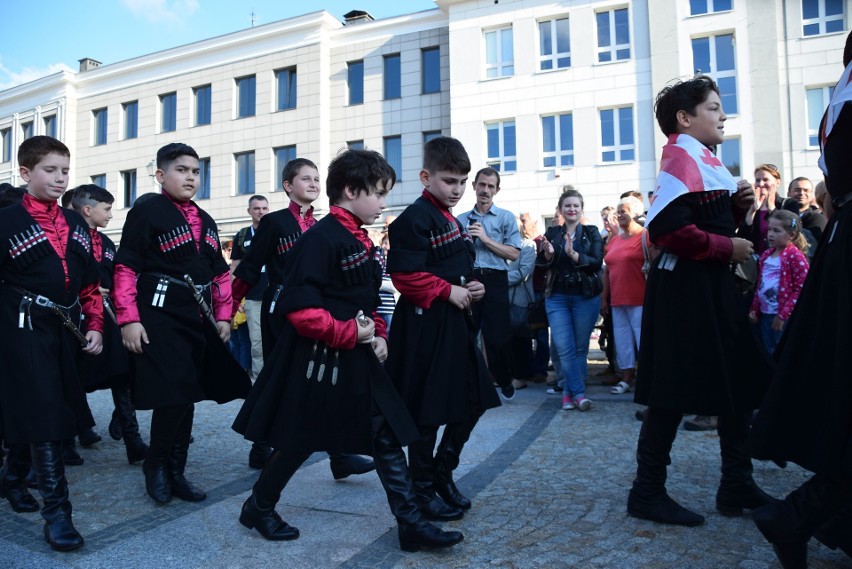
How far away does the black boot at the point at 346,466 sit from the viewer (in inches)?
171

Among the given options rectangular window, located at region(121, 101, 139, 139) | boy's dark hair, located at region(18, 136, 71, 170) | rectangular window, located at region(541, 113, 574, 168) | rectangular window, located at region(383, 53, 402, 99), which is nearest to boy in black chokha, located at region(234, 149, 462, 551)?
boy's dark hair, located at region(18, 136, 71, 170)

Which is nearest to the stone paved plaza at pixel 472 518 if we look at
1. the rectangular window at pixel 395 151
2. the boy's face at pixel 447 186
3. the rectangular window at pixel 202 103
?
the boy's face at pixel 447 186

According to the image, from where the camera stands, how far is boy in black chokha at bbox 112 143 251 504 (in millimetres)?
3916

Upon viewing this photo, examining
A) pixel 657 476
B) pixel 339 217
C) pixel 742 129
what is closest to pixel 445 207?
pixel 339 217

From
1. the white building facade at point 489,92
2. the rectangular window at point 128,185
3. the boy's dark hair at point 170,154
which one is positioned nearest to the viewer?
the boy's dark hair at point 170,154

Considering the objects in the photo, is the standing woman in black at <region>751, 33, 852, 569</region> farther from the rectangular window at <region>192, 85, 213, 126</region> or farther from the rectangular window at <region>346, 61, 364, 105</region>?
the rectangular window at <region>192, 85, 213, 126</region>

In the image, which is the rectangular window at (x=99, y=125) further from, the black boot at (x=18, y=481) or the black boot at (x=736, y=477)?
the black boot at (x=736, y=477)

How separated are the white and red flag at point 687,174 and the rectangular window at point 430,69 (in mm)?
21880

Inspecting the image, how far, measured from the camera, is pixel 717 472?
4242 mm

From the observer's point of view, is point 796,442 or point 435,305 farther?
point 435,305

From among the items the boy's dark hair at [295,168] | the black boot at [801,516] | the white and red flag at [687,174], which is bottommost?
the black boot at [801,516]

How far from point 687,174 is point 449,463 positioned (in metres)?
1.88

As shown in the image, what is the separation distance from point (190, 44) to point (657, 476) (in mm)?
28990

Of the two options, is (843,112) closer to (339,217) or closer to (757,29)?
(339,217)
